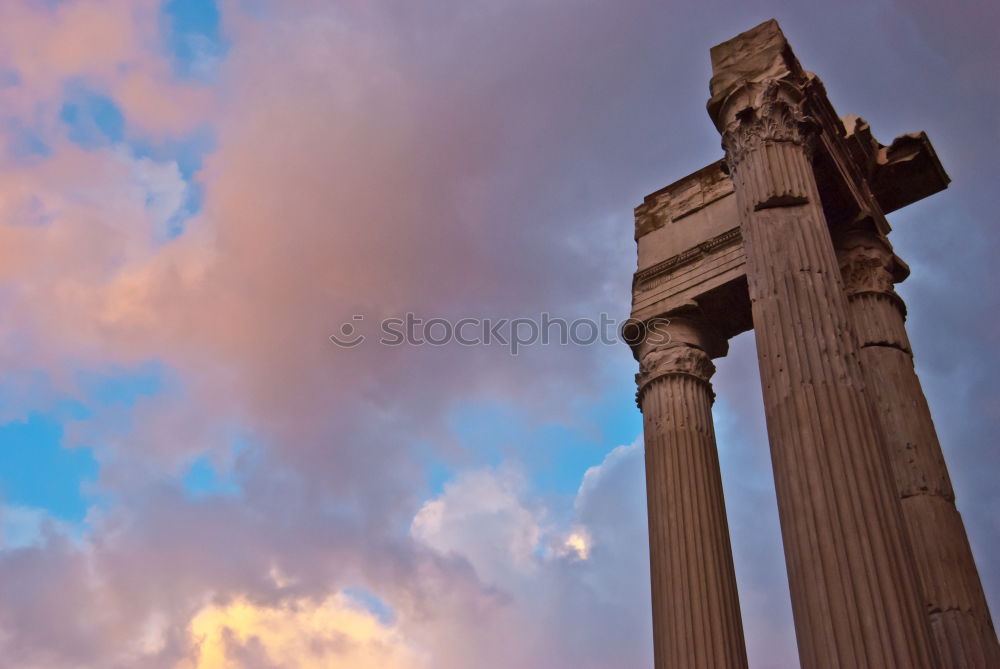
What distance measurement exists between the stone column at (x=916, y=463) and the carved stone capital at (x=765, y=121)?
313 cm

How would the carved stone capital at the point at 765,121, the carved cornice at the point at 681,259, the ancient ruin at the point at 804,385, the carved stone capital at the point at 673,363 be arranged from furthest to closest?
the carved cornice at the point at 681,259, the carved stone capital at the point at 673,363, the carved stone capital at the point at 765,121, the ancient ruin at the point at 804,385

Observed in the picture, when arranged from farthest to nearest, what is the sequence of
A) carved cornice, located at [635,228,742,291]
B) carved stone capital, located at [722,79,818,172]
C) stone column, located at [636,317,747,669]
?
1. carved cornice, located at [635,228,742,291]
2. carved stone capital, located at [722,79,818,172]
3. stone column, located at [636,317,747,669]

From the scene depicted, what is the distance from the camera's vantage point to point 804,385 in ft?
32.5

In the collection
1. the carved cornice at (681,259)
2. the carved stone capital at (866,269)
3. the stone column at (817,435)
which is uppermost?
the carved cornice at (681,259)

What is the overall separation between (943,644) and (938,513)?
1.98 m

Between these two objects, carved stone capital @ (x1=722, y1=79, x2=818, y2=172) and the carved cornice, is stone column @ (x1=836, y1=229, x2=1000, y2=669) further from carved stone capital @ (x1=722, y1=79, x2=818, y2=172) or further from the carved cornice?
carved stone capital @ (x1=722, y1=79, x2=818, y2=172)

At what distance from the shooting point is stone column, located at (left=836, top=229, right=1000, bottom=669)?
39.0 ft

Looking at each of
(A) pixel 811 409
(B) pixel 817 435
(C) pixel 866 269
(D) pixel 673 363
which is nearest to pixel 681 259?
(D) pixel 673 363

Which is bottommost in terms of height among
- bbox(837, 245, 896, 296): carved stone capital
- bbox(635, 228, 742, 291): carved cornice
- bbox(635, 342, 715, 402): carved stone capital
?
bbox(635, 342, 715, 402): carved stone capital

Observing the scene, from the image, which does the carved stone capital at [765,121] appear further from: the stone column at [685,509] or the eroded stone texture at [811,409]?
the stone column at [685,509]

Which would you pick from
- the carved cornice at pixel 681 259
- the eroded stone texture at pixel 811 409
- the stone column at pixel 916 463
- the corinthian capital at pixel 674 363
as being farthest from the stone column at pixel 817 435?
the corinthian capital at pixel 674 363

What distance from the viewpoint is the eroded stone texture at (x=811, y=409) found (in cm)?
820

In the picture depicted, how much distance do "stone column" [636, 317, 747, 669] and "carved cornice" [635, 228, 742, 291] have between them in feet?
4.07

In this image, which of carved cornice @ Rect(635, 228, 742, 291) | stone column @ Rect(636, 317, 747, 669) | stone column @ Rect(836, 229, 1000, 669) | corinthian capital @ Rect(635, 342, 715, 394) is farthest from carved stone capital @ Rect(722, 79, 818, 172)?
stone column @ Rect(636, 317, 747, 669)
